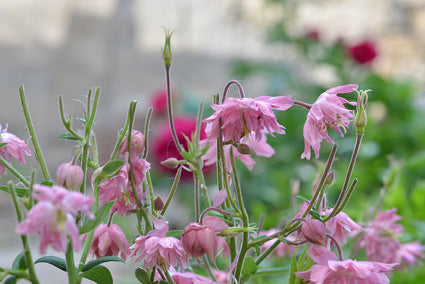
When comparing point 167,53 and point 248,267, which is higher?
point 167,53

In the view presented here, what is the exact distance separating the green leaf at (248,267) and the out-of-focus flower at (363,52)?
1.27 m

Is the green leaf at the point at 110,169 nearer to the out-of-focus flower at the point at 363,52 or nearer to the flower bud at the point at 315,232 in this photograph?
the flower bud at the point at 315,232

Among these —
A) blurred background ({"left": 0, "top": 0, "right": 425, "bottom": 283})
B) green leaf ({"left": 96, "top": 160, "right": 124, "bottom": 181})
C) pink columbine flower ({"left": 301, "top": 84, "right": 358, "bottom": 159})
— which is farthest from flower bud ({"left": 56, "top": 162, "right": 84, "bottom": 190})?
blurred background ({"left": 0, "top": 0, "right": 425, "bottom": 283})

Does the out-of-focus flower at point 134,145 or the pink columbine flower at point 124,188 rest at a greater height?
the out-of-focus flower at point 134,145

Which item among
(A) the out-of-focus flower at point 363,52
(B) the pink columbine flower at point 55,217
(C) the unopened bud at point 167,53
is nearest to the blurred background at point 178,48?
(A) the out-of-focus flower at point 363,52

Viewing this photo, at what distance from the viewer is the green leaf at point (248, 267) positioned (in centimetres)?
28

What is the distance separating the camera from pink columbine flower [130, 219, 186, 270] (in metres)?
0.25

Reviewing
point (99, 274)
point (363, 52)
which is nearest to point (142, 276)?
point (99, 274)

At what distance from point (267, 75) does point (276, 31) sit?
14 cm

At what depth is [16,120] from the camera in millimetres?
2434

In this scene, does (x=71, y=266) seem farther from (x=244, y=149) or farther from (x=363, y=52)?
(x=363, y=52)

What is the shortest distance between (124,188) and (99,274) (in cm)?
4

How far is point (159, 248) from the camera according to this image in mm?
248

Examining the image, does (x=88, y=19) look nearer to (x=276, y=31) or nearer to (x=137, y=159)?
(x=276, y=31)
